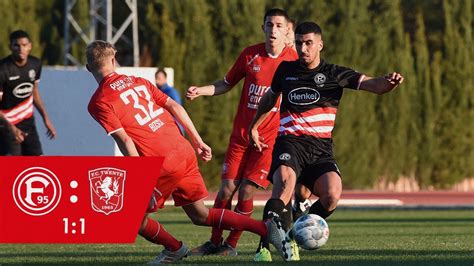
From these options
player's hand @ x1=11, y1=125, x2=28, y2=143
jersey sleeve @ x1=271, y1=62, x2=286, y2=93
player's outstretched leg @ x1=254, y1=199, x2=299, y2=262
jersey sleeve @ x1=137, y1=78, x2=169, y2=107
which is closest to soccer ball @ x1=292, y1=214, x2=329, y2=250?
player's outstretched leg @ x1=254, y1=199, x2=299, y2=262

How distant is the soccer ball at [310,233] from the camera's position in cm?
1067

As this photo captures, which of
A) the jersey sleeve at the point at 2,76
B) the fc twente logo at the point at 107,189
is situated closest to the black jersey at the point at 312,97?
the fc twente logo at the point at 107,189

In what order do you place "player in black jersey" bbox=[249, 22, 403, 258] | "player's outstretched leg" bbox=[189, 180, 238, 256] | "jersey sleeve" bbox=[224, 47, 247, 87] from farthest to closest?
"jersey sleeve" bbox=[224, 47, 247, 87]
"player's outstretched leg" bbox=[189, 180, 238, 256]
"player in black jersey" bbox=[249, 22, 403, 258]

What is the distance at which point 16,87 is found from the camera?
1638 centimetres

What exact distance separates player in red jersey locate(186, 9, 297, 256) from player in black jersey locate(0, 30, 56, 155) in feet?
12.7

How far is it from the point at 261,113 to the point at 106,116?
2.00m

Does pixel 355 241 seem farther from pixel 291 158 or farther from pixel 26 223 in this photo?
pixel 26 223

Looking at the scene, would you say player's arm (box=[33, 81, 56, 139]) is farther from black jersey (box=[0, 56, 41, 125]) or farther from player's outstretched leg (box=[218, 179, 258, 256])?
player's outstretched leg (box=[218, 179, 258, 256])

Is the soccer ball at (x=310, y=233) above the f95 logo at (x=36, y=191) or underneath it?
underneath

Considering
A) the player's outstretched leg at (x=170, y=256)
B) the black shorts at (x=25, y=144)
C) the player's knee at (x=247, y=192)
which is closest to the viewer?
the player's outstretched leg at (x=170, y=256)

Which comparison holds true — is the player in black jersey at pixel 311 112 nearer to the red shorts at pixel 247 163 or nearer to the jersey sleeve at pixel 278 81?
the jersey sleeve at pixel 278 81

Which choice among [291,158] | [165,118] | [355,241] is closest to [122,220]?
[165,118]

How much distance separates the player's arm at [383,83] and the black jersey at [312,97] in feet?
0.31

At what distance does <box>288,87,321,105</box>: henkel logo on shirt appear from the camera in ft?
37.4
